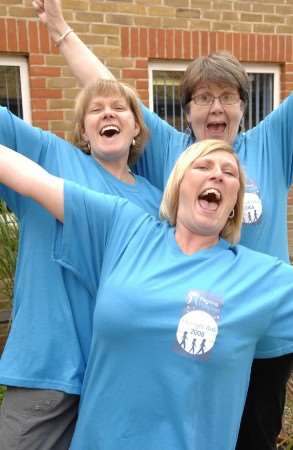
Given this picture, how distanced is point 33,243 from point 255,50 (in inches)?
135

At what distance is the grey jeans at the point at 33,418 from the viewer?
159cm

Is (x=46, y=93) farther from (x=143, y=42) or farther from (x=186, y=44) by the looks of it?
(x=186, y=44)

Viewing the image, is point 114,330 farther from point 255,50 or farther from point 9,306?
point 255,50

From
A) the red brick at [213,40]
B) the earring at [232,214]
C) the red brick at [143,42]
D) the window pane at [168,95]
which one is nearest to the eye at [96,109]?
the earring at [232,214]

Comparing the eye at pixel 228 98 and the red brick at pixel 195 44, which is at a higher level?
the red brick at pixel 195 44

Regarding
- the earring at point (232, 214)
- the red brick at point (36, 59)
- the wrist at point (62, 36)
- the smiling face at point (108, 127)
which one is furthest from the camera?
the red brick at point (36, 59)

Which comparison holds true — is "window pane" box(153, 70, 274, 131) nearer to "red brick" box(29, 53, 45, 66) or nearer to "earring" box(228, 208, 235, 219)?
"red brick" box(29, 53, 45, 66)

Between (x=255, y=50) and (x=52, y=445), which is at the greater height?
(x=255, y=50)

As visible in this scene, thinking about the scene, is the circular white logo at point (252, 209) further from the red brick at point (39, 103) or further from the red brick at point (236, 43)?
the red brick at point (236, 43)

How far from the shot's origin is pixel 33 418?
1597 mm

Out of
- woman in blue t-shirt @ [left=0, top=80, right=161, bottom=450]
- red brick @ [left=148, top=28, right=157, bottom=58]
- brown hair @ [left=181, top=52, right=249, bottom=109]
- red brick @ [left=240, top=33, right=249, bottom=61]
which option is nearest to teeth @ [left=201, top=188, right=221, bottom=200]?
woman in blue t-shirt @ [left=0, top=80, right=161, bottom=450]

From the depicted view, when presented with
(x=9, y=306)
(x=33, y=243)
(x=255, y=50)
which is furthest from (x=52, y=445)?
(x=255, y=50)

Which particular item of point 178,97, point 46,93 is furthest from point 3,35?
point 178,97

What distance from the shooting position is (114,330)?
147cm
